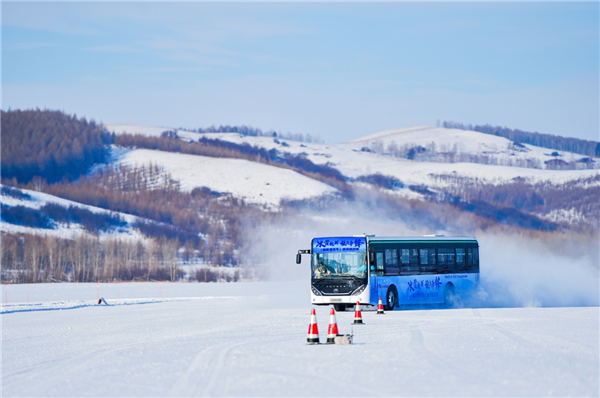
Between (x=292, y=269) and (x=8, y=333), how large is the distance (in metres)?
92.7

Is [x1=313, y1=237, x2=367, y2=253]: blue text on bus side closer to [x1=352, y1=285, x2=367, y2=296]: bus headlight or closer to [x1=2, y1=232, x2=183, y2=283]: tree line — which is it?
[x1=352, y1=285, x2=367, y2=296]: bus headlight

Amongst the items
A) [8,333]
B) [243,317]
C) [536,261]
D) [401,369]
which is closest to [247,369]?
[401,369]

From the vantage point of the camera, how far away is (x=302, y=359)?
16406mm

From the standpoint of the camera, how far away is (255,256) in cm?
14850

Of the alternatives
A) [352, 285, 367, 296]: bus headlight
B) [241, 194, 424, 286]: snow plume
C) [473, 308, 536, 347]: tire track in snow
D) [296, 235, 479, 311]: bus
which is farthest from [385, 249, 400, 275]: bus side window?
[241, 194, 424, 286]: snow plume

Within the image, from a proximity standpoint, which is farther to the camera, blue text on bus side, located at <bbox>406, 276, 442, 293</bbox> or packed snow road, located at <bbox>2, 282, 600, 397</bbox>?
blue text on bus side, located at <bbox>406, 276, 442, 293</bbox>

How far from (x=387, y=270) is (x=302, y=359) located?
58.2 feet

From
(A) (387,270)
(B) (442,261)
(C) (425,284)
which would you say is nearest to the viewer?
(A) (387,270)

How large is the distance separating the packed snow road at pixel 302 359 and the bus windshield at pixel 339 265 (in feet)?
18.2

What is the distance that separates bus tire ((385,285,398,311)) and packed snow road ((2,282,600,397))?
20.6 ft

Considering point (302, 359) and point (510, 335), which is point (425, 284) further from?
point (302, 359)

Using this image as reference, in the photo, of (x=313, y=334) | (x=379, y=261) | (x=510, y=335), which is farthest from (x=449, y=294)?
(x=313, y=334)

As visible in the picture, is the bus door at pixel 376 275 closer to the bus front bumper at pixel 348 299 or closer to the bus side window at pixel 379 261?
the bus side window at pixel 379 261

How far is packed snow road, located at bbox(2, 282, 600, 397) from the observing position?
12.9 meters
